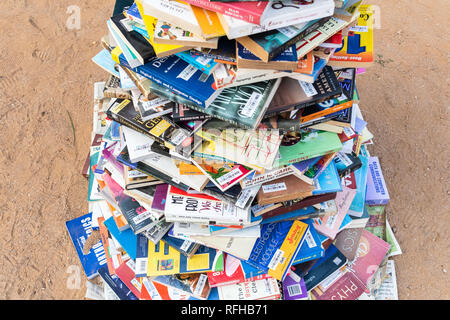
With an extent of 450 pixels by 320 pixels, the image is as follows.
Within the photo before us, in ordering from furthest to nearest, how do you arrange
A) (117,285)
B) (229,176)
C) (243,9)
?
(117,285), (229,176), (243,9)

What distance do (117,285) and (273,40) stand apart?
125 inches

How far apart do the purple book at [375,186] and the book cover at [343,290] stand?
969mm

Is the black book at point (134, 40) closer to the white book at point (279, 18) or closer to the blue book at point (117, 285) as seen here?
the white book at point (279, 18)

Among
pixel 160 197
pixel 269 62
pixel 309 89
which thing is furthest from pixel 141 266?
pixel 269 62

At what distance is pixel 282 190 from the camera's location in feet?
9.48

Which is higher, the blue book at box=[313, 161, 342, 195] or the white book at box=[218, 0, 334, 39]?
the white book at box=[218, 0, 334, 39]

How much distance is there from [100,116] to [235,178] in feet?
8.41

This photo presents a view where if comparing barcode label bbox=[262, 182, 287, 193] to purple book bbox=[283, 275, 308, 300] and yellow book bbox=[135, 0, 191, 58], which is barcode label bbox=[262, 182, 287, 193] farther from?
purple book bbox=[283, 275, 308, 300]

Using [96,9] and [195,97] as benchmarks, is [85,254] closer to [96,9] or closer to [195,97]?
[195,97]

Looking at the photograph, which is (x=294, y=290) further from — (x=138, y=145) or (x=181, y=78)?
(x=181, y=78)

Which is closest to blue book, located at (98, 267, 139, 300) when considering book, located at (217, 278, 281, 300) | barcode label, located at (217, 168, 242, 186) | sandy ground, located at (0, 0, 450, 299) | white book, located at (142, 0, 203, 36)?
sandy ground, located at (0, 0, 450, 299)

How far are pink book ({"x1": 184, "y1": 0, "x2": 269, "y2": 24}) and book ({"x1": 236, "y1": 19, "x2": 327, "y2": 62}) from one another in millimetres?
152

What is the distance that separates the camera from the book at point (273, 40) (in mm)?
1979

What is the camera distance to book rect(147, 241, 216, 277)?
349 cm
